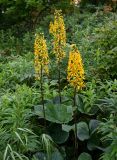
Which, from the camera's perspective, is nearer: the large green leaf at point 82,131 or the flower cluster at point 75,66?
the flower cluster at point 75,66

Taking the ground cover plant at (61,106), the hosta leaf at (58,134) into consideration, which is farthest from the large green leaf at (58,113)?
the hosta leaf at (58,134)

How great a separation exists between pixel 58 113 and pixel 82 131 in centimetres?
40

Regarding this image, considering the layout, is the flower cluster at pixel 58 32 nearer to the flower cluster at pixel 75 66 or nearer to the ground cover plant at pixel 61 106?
the ground cover plant at pixel 61 106

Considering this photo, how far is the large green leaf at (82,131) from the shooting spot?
5250mm

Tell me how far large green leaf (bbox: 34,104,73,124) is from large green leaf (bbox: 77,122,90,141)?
0.16 metres

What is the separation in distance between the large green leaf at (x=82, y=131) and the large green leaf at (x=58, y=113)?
0.16 m

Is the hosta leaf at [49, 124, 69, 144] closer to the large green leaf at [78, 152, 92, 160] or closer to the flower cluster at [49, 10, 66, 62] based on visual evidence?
the large green leaf at [78, 152, 92, 160]

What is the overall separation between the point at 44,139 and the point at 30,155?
0.26 metres

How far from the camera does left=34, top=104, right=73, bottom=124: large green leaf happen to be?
5395mm

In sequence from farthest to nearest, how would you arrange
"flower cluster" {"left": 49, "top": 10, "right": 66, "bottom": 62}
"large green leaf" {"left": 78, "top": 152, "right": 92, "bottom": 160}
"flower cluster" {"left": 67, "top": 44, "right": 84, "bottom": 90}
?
1. "flower cluster" {"left": 49, "top": 10, "right": 66, "bottom": 62}
2. "large green leaf" {"left": 78, "top": 152, "right": 92, "bottom": 160}
3. "flower cluster" {"left": 67, "top": 44, "right": 84, "bottom": 90}

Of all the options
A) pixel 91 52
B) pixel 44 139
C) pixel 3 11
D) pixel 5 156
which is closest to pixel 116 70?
pixel 91 52

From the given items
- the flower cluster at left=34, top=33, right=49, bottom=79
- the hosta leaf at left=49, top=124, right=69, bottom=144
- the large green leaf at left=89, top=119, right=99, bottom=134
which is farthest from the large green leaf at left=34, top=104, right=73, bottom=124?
the flower cluster at left=34, top=33, right=49, bottom=79

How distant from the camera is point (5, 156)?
181 inches

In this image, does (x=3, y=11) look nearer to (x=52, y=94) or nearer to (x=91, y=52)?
(x=91, y=52)
